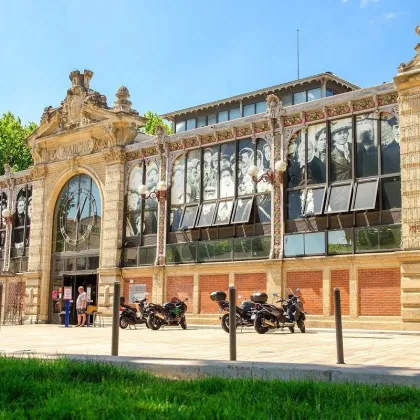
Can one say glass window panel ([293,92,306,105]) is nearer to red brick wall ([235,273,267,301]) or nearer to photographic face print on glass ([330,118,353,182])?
photographic face print on glass ([330,118,353,182])

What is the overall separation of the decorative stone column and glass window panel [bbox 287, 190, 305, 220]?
402 cm

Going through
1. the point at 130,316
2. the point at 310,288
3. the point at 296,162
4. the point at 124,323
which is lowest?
the point at 124,323

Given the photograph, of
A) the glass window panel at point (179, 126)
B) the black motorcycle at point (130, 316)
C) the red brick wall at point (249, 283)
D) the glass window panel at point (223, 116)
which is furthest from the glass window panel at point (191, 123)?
the black motorcycle at point (130, 316)

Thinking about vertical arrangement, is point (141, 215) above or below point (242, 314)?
above

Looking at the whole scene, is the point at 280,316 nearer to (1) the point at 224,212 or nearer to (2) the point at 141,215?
(1) the point at 224,212

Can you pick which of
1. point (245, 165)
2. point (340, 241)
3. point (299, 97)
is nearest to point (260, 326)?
point (340, 241)

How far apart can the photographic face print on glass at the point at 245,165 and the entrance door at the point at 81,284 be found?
30.3ft

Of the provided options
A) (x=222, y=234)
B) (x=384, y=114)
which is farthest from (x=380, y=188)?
(x=222, y=234)

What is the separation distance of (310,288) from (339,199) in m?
3.25

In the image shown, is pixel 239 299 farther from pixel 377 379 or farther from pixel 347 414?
pixel 347 414

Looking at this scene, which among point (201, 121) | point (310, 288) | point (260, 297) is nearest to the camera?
point (260, 297)

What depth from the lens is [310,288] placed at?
21844 mm

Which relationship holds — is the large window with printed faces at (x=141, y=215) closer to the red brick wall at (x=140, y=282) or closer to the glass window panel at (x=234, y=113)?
the red brick wall at (x=140, y=282)

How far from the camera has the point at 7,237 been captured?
33938 mm
